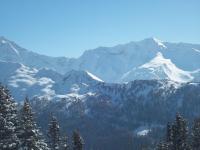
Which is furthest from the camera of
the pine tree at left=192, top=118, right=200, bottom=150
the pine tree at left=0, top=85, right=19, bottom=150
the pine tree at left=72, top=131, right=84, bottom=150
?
the pine tree at left=192, top=118, right=200, bottom=150

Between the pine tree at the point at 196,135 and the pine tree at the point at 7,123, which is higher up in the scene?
the pine tree at the point at 7,123

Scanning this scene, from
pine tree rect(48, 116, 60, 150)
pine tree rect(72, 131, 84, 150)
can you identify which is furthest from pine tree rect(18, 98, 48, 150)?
pine tree rect(72, 131, 84, 150)

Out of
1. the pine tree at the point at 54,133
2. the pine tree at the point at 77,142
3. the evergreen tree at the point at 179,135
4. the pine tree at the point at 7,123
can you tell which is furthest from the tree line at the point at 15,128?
the evergreen tree at the point at 179,135

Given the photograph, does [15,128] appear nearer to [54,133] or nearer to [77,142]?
[54,133]

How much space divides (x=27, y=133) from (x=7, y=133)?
1870 mm

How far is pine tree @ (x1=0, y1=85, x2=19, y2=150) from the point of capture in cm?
3219

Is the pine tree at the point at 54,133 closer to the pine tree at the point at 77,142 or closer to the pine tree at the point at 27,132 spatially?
the pine tree at the point at 77,142

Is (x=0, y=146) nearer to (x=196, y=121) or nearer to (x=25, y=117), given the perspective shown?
(x=25, y=117)

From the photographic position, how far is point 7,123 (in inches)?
1267

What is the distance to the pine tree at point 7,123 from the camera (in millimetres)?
32188

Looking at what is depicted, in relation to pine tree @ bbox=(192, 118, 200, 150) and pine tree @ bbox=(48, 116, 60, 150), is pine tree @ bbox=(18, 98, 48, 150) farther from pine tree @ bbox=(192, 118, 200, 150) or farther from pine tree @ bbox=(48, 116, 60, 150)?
pine tree @ bbox=(192, 118, 200, 150)

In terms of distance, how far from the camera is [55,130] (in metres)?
48.1

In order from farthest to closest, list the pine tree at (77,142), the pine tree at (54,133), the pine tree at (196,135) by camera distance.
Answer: the pine tree at (196,135), the pine tree at (77,142), the pine tree at (54,133)

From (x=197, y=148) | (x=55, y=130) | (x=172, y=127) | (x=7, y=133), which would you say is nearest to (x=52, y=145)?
(x=55, y=130)
